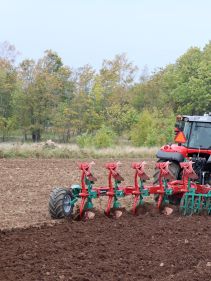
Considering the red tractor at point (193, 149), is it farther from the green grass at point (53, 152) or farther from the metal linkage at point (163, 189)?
the green grass at point (53, 152)

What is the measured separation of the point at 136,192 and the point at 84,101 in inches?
1277

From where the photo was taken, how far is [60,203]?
909 centimetres

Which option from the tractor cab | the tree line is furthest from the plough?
the tree line

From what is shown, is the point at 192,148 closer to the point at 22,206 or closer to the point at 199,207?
the point at 199,207

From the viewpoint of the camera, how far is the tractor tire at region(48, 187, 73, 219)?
29.8 feet

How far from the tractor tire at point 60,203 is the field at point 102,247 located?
181 mm

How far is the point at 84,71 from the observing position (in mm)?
44906

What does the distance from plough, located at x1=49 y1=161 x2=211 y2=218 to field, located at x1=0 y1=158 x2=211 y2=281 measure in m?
0.25

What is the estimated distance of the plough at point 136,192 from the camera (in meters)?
9.21

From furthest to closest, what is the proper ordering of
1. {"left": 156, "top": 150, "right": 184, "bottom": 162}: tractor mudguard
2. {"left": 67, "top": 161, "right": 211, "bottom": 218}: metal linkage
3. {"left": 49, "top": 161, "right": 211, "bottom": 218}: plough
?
{"left": 156, "top": 150, "right": 184, "bottom": 162}: tractor mudguard, {"left": 67, "top": 161, "right": 211, "bottom": 218}: metal linkage, {"left": 49, "top": 161, "right": 211, "bottom": 218}: plough

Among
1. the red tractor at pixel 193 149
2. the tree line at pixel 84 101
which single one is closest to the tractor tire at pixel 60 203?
the red tractor at pixel 193 149

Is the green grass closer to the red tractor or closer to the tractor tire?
the red tractor

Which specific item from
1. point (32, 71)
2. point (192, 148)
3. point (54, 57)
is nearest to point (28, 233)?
point (192, 148)

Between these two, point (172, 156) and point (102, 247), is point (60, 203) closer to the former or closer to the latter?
point (102, 247)
